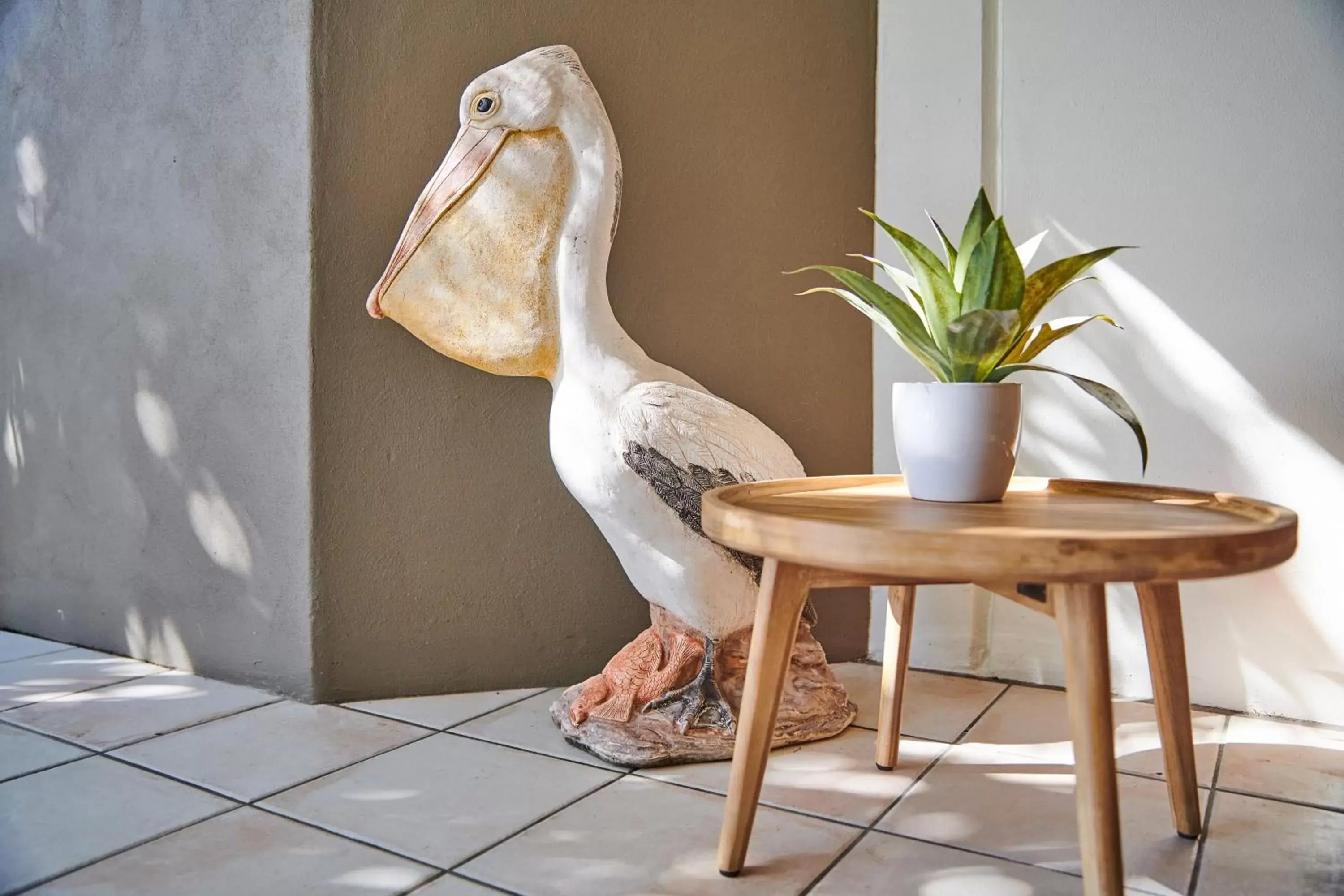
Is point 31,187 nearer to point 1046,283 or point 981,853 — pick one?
point 1046,283

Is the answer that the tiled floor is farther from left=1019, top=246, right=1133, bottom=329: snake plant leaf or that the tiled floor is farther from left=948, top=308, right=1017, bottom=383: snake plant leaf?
left=1019, top=246, right=1133, bottom=329: snake plant leaf

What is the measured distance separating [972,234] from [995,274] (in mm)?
103

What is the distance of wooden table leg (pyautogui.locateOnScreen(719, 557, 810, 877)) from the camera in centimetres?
143

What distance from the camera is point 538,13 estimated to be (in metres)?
2.39

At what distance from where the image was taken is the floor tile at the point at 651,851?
1.47 metres

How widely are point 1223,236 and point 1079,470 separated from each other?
0.65 meters

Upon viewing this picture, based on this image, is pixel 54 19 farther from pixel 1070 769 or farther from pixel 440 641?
pixel 1070 769

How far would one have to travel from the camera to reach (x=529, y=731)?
7.10ft

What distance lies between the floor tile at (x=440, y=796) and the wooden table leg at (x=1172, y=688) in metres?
1.02

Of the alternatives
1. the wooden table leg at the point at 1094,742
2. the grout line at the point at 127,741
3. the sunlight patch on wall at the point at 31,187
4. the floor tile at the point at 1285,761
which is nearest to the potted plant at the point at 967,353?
the wooden table leg at the point at 1094,742

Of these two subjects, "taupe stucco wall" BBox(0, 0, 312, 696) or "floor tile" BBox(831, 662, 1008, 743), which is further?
"taupe stucco wall" BBox(0, 0, 312, 696)

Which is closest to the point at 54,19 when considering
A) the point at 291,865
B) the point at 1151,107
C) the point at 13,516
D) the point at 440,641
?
the point at 13,516

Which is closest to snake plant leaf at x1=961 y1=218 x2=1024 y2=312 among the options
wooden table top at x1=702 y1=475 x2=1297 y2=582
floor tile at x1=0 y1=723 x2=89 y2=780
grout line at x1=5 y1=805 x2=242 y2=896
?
wooden table top at x1=702 y1=475 x2=1297 y2=582

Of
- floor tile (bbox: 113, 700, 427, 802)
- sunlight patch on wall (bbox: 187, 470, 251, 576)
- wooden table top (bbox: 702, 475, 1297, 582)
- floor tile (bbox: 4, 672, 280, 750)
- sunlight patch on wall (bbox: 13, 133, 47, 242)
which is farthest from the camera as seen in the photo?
sunlight patch on wall (bbox: 13, 133, 47, 242)
